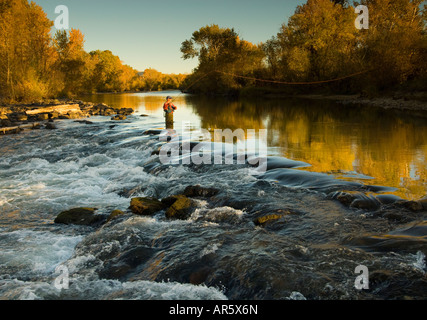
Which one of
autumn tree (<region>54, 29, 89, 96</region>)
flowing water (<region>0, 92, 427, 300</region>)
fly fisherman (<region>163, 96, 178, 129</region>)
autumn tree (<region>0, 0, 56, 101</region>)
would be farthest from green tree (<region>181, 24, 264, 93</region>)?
flowing water (<region>0, 92, 427, 300</region>)

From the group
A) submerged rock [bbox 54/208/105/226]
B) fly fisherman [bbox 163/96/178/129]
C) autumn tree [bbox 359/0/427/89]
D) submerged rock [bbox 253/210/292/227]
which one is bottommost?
submerged rock [bbox 54/208/105/226]

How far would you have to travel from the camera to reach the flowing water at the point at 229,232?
476 centimetres

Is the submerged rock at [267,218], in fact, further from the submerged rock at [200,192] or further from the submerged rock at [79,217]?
the submerged rock at [79,217]

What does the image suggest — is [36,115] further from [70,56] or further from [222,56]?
[222,56]

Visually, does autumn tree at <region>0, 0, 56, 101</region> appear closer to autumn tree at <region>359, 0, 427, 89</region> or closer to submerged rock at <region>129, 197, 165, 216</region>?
submerged rock at <region>129, 197, 165, 216</region>

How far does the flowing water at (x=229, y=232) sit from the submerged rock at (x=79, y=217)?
0.70 feet

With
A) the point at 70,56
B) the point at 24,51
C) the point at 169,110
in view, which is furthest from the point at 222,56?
the point at 169,110

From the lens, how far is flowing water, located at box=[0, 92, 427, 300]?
187 inches

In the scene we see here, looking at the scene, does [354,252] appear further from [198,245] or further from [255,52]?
[255,52]

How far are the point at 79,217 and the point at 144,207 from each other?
1.42 meters

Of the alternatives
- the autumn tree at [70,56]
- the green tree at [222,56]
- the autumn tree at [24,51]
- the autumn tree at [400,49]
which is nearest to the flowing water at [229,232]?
the autumn tree at [400,49]

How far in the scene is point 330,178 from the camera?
941 cm

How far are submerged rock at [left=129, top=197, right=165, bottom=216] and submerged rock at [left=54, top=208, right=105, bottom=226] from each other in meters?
0.73
